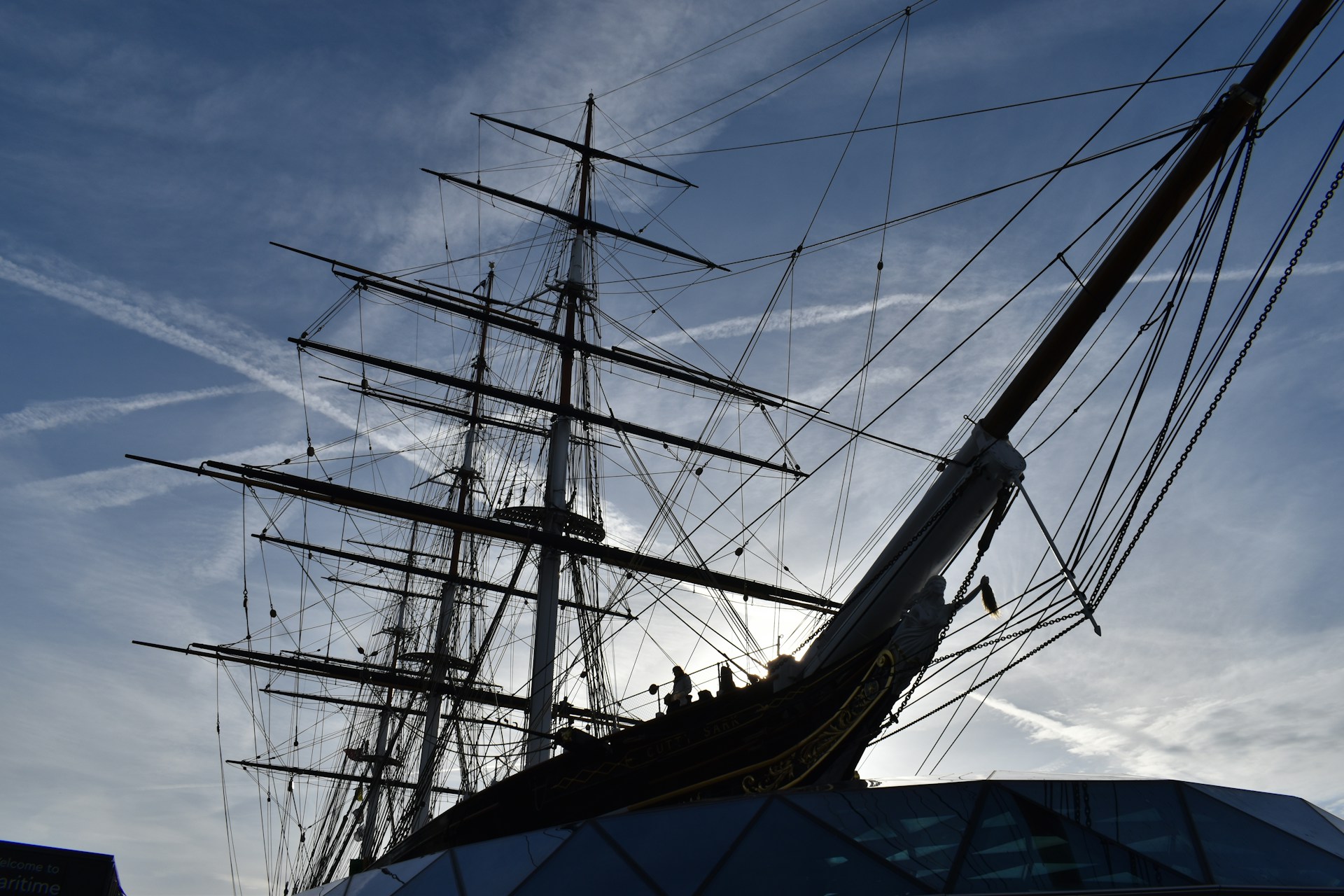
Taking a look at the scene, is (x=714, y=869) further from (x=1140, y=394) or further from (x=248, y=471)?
(x=248, y=471)

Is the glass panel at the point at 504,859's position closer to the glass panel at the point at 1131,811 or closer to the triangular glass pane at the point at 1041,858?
the triangular glass pane at the point at 1041,858

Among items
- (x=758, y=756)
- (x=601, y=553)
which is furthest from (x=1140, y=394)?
(x=601, y=553)

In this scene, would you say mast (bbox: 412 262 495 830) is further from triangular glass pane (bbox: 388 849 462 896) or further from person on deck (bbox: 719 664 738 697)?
triangular glass pane (bbox: 388 849 462 896)

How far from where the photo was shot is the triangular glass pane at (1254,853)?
20.6 ft

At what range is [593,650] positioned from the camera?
23484 mm

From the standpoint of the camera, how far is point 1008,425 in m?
11.5

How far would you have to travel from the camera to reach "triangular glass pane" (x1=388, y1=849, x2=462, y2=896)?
25.6 ft

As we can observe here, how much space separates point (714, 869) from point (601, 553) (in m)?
17.3

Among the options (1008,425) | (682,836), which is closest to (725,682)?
(1008,425)

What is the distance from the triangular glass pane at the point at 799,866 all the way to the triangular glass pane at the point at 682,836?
0.43 ft

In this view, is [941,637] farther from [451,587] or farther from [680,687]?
[451,587]

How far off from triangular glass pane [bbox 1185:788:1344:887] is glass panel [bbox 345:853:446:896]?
518 cm

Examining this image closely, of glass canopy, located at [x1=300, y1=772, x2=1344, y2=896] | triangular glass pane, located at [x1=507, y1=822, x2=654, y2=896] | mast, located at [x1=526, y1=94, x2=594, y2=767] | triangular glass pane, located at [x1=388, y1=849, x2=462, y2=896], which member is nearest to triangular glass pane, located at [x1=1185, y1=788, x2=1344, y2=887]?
glass canopy, located at [x1=300, y1=772, x2=1344, y2=896]

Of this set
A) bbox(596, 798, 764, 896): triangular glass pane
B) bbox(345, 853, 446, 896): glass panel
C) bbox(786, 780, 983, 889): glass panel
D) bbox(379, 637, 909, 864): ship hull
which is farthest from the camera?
bbox(379, 637, 909, 864): ship hull
